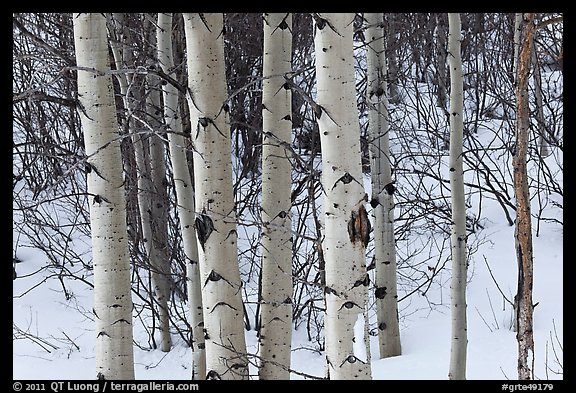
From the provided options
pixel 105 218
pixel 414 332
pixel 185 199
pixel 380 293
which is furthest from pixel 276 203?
pixel 414 332

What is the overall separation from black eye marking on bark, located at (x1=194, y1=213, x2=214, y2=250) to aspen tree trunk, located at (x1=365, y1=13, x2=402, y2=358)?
286 cm

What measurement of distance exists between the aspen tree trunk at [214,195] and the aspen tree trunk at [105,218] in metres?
0.46

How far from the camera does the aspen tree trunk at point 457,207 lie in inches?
194

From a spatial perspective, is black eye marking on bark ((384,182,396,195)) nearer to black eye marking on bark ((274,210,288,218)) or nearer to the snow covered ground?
the snow covered ground

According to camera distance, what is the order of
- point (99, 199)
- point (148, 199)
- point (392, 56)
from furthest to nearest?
point (392, 56), point (148, 199), point (99, 199)

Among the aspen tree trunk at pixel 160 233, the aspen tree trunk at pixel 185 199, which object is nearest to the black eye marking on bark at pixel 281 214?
the aspen tree trunk at pixel 185 199

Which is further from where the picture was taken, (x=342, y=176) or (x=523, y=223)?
(x=523, y=223)

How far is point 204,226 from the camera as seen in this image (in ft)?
9.71

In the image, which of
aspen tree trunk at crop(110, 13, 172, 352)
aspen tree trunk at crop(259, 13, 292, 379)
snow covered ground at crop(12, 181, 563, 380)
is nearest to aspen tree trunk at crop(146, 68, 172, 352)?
aspen tree trunk at crop(110, 13, 172, 352)

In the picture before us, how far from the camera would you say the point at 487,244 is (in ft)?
26.3

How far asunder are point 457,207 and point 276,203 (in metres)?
2.00

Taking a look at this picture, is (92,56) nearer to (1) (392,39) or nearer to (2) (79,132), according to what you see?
(2) (79,132)

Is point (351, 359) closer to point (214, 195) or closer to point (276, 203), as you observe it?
point (214, 195)
